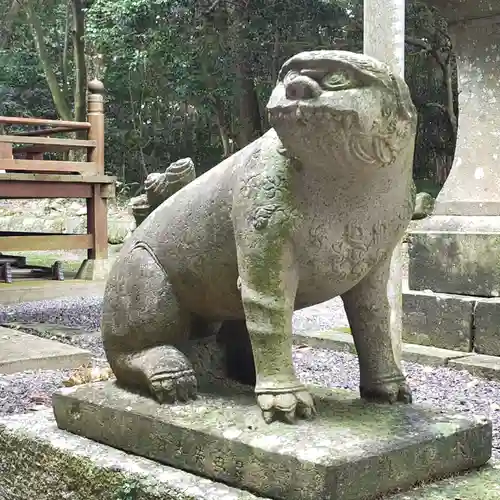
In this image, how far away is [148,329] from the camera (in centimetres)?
206

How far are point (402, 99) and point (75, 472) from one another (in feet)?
4.14

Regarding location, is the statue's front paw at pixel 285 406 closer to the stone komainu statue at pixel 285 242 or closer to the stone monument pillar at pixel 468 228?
the stone komainu statue at pixel 285 242

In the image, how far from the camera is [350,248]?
1780 millimetres

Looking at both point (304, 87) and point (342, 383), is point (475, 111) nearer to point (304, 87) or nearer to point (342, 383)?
point (342, 383)

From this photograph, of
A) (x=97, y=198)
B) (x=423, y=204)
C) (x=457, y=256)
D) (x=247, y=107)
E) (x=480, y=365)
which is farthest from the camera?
(x=247, y=107)

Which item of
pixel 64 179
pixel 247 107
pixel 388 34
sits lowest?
pixel 64 179

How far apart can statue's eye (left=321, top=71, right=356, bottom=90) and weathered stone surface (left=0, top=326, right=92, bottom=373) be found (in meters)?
3.69

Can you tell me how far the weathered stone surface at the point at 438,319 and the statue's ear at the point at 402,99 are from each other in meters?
3.03

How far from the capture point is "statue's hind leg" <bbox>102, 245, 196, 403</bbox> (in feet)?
6.57

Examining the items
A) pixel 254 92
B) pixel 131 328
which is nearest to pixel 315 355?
pixel 131 328

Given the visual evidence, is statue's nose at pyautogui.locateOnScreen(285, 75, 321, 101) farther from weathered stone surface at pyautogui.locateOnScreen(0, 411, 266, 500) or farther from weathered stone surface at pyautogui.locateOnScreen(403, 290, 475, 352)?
weathered stone surface at pyautogui.locateOnScreen(403, 290, 475, 352)

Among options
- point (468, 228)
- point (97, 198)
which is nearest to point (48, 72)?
point (97, 198)

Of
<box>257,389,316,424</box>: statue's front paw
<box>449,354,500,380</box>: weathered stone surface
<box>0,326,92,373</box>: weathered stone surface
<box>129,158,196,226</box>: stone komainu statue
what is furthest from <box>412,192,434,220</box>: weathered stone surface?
<box>257,389,316,424</box>: statue's front paw

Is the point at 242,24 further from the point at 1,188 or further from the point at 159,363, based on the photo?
the point at 159,363
